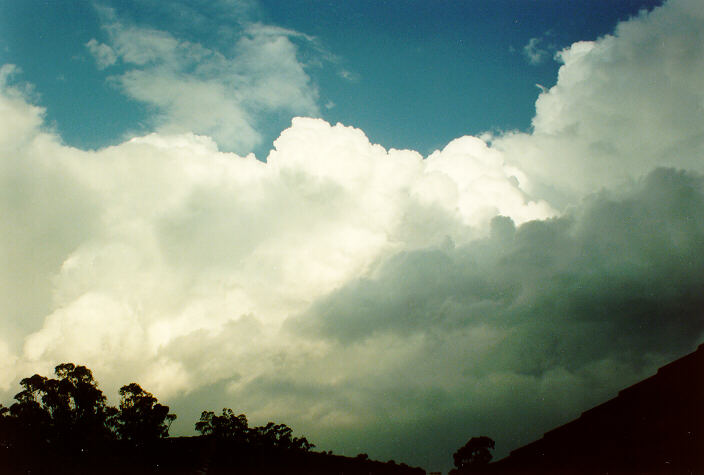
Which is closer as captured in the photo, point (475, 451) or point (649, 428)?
point (649, 428)

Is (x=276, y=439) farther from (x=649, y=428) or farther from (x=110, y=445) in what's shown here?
(x=649, y=428)

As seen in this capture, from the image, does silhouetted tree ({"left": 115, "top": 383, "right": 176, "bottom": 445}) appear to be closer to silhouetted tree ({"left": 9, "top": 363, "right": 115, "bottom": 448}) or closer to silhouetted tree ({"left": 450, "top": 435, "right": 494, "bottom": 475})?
silhouetted tree ({"left": 9, "top": 363, "right": 115, "bottom": 448})

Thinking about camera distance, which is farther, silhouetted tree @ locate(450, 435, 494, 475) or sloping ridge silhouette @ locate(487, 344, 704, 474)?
silhouetted tree @ locate(450, 435, 494, 475)

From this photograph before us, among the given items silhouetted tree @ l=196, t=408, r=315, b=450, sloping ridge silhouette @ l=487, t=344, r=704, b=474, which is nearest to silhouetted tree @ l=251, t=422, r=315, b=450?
silhouetted tree @ l=196, t=408, r=315, b=450

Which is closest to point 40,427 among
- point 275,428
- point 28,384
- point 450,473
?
point 28,384

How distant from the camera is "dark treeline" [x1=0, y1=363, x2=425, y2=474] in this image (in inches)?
1545

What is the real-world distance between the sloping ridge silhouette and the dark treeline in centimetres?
2917

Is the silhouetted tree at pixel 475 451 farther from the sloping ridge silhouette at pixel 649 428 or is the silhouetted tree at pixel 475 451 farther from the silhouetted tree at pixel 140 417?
the sloping ridge silhouette at pixel 649 428

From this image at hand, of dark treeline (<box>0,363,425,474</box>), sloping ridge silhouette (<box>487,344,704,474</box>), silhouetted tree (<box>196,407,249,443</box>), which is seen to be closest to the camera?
sloping ridge silhouette (<box>487,344,704,474</box>)

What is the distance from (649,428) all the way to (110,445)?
53.5m

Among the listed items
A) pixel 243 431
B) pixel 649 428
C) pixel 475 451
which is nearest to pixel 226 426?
pixel 243 431

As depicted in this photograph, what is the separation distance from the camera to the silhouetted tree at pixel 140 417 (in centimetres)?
5534

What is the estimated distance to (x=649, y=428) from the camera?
982 cm

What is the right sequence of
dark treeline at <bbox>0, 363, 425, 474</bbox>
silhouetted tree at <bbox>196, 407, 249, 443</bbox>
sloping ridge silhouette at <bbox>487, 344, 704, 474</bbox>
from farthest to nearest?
silhouetted tree at <bbox>196, 407, 249, 443</bbox> < dark treeline at <bbox>0, 363, 425, 474</bbox> < sloping ridge silhouette at <bbox>487, 344, 704, 474</bbox>
